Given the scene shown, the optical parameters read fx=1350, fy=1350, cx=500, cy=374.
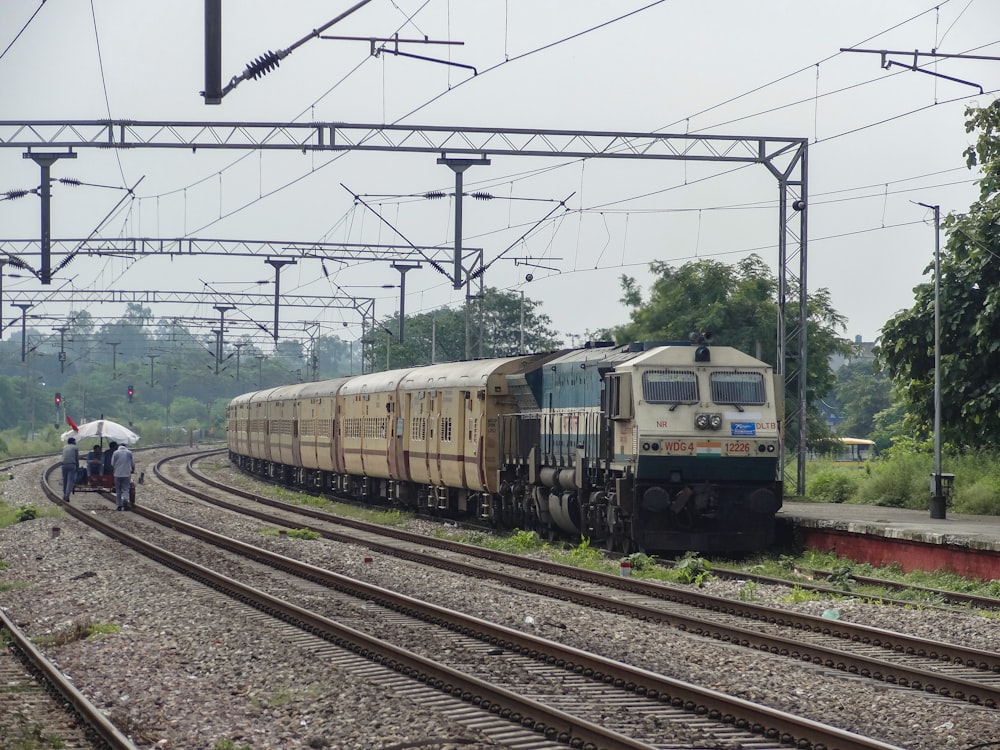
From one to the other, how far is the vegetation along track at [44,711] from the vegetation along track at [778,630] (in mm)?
6376

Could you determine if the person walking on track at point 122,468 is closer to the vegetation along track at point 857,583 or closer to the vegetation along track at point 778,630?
the vegetation along track at point 778,630

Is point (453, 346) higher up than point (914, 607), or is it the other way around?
point (453, 346)

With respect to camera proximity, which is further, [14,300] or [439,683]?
[14,300]

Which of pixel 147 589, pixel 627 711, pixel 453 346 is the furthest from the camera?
pixel 453 346

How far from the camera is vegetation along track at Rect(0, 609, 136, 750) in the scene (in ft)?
31.3

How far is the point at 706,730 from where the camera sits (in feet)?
31.3

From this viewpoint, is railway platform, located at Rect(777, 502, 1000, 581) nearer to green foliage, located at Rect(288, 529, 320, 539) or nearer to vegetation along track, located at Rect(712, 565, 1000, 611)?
vegetation along track, located at Rect(712, 565, 1000, 611)

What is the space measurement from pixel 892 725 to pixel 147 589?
11.4 meters

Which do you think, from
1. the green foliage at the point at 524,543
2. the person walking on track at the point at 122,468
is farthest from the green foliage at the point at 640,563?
the person walking on track at the point at 122,468

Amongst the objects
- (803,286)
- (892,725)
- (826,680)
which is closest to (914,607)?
(826,680)

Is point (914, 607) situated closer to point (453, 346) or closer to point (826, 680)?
point (826, 680)

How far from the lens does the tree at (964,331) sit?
88.2 feet

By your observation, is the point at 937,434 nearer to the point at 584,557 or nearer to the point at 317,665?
the point at 584,557

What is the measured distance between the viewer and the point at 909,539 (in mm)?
19859
